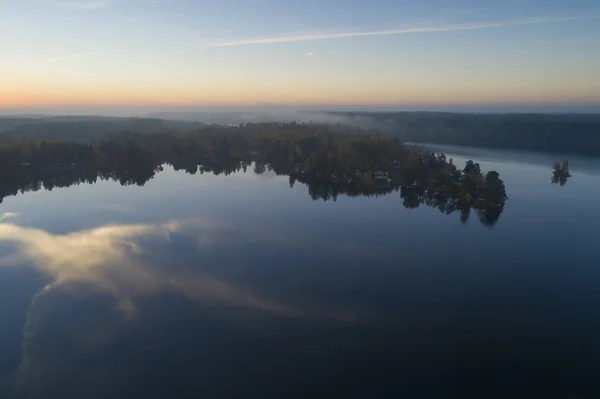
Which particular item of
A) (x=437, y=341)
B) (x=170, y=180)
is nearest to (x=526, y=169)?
(x=170, y=180)

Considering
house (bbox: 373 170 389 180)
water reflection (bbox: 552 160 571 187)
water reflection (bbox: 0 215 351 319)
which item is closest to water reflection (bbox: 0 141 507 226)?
house (bbox: 373 170 389 180)

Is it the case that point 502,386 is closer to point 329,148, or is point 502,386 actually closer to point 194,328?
point 194,328

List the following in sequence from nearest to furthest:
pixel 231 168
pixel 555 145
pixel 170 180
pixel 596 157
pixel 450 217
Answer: pixel 450 217 → pixel 170 180 → pixel 231 168 → pixel 596 157 → pixel 555 145

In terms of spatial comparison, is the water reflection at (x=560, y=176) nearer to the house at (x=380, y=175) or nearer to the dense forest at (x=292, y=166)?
the dense forest at (x=292, y=166)

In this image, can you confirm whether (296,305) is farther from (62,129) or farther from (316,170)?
(62,129)

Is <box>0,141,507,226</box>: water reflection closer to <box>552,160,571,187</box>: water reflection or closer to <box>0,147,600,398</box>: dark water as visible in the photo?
<box>0,147,600,398</box>: dark water

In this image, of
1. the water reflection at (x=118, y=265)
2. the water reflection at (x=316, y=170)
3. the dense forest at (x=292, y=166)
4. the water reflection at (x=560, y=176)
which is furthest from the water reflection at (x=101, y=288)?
the water reflection at (x=560, y=176)
